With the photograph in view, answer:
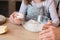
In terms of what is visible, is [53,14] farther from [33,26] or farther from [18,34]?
[18,34]

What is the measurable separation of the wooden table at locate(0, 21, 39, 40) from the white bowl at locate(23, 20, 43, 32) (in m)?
0.03

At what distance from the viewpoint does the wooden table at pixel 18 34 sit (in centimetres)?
96

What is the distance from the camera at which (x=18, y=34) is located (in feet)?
3.28

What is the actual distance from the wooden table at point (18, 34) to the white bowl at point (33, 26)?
3 cm

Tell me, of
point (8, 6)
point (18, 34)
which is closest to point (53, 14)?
point (18, 34)

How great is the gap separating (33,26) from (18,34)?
4.6 inches

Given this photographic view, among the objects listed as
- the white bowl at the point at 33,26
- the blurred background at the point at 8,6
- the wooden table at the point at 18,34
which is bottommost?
the wooden table at the point at 18,34

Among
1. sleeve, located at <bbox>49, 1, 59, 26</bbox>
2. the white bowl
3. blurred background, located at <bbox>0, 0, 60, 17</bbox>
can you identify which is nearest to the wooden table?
the white bowl

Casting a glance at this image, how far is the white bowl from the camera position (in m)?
1.03

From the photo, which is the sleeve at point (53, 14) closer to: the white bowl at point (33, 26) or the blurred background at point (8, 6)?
the white bowl at point (33, 26)

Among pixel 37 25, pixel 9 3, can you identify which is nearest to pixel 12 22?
pixel 37 25

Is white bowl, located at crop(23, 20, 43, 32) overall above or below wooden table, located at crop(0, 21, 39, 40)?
above

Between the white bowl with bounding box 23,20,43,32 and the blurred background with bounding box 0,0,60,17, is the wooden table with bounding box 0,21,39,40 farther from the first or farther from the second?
the blurred background with bounding box 0,0,60,17

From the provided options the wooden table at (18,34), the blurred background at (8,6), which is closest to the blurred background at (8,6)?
the blurred background at (8,6)
